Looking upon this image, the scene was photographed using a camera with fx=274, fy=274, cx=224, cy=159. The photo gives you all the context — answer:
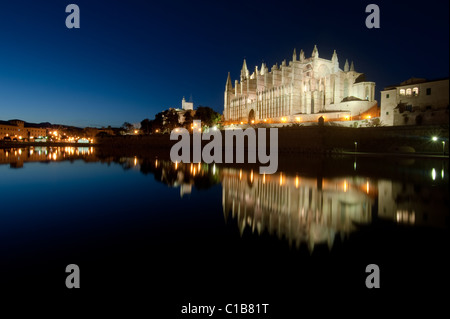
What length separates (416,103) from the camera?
33.9 metres

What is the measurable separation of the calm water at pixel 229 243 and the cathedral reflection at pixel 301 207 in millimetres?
53

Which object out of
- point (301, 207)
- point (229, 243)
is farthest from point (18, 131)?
point (229, 243)

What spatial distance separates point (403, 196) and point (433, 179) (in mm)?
5595

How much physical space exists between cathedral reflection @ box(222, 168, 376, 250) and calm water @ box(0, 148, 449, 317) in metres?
0.05

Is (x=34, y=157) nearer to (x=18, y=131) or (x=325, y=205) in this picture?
(x=325, y=205)

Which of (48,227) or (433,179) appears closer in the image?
(48,227)

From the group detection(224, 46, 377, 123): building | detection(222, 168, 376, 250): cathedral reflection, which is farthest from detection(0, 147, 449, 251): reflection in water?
detection(224, 46, 377, 123): building

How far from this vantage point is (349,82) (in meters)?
49.1

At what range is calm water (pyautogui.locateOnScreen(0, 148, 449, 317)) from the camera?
13.2 ft

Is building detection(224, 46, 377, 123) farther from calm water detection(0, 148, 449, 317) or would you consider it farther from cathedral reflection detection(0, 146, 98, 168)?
calm water detection(0, 148, 449, 317)

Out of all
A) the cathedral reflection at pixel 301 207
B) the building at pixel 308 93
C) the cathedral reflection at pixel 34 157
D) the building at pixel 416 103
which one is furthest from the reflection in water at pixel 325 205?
the building at pixel 308 93

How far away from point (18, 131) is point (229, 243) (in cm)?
13019
